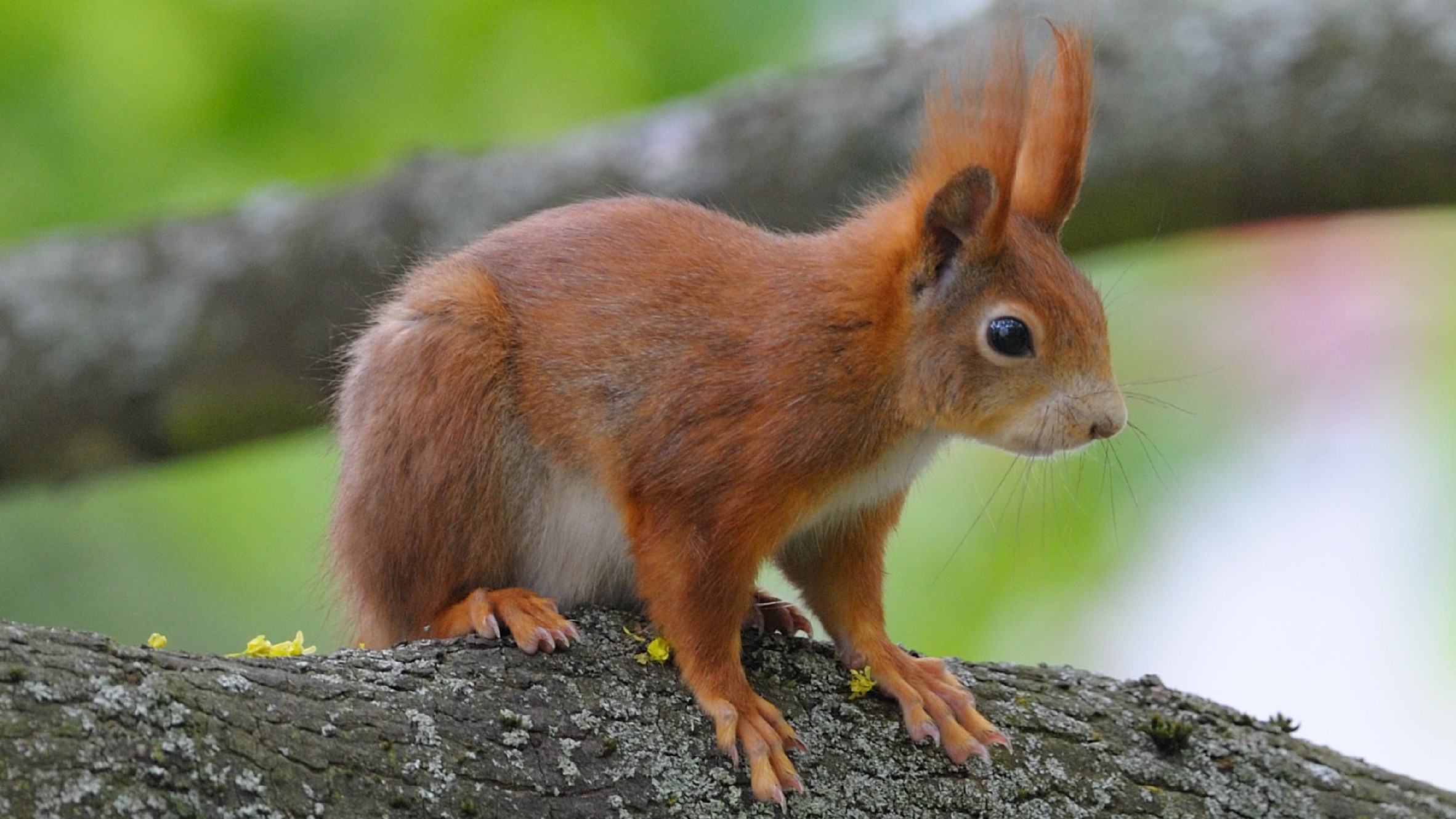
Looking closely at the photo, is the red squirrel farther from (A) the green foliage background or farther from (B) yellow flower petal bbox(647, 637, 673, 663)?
(A) the green foliage background

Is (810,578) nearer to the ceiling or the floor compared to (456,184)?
nearer to the floor

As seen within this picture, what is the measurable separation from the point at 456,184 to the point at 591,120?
44.7 inches

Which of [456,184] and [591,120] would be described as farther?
[591,120]

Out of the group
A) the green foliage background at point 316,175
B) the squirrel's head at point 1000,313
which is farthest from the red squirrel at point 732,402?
the green foliage background at point 316,175

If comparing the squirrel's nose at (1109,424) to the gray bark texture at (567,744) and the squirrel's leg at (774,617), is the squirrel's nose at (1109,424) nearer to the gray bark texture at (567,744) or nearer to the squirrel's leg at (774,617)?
the gray bark texture at (567,744)

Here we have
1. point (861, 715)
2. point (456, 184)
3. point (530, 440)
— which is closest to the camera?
point (861, 715)

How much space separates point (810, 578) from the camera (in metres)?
3.37

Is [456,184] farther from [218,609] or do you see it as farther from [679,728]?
[679,728]

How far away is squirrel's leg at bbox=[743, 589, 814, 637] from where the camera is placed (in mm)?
3240

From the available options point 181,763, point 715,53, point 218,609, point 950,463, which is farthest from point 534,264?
point 218,609

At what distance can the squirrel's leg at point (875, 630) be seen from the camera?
2924mm

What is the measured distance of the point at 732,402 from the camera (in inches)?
119

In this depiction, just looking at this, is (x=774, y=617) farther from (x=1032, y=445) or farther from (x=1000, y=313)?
(x=1000, y=313)

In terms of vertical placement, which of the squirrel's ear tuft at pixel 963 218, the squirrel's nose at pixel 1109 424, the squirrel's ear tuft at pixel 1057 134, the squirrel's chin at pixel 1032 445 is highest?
the squirrel's ear tuft at pixel 1057 134
